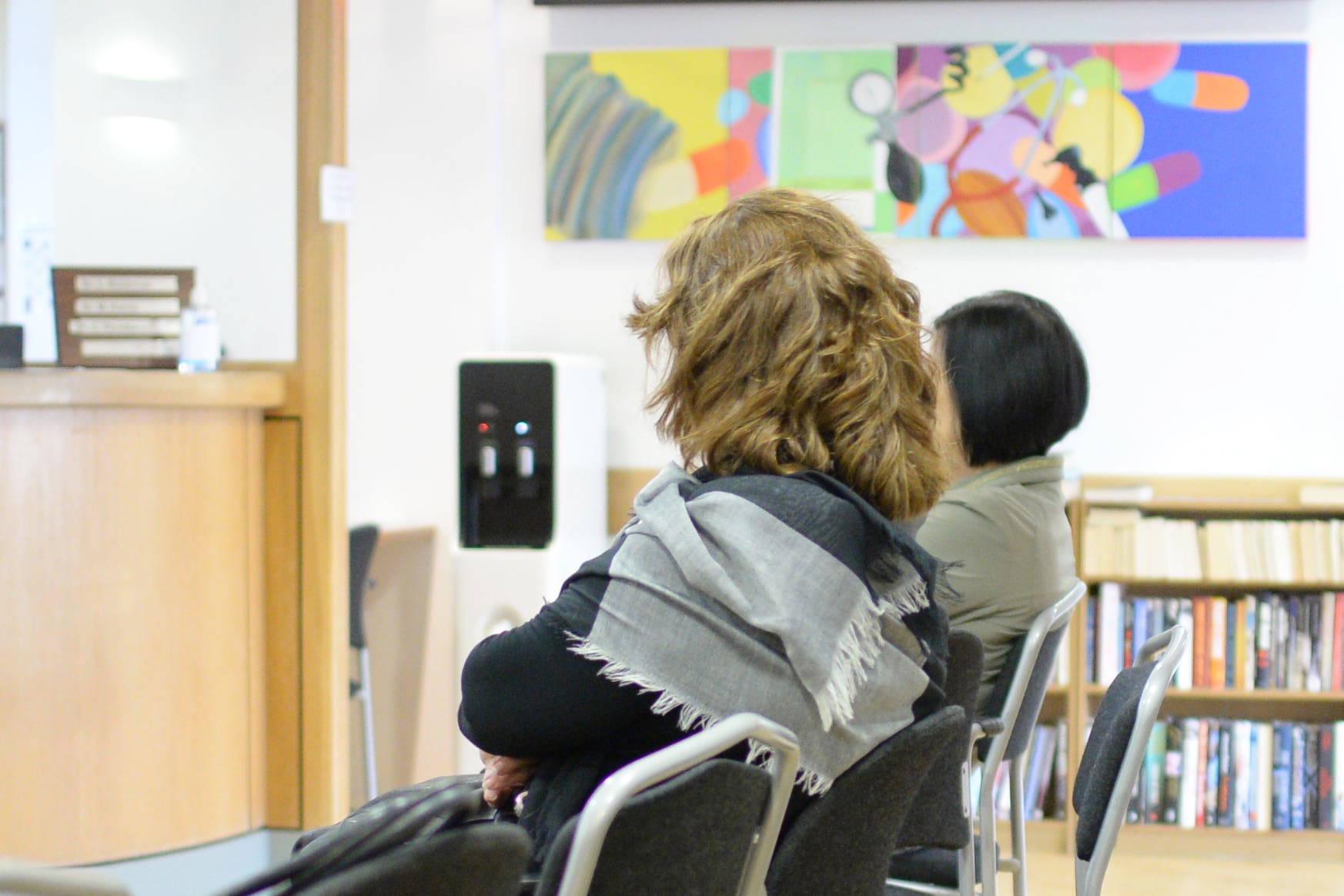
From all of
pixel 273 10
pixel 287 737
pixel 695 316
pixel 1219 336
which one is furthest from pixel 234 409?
pixel 1219 336

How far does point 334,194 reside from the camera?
3275 mm

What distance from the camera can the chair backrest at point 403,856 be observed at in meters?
0.80

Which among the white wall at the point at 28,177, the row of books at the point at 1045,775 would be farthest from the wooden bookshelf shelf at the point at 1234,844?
the white wall at the point at 28,177

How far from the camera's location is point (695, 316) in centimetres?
139

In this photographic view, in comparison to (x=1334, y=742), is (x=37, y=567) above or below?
above

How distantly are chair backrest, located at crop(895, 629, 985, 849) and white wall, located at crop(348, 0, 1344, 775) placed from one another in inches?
102

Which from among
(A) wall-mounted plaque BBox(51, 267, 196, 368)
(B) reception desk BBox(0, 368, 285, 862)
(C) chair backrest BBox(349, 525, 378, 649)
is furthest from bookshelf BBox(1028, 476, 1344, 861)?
(A) wall-mounted plaque BBox(51, 267, 196, 368)

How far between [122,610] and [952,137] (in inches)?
111

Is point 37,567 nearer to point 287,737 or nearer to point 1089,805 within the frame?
point 287,737

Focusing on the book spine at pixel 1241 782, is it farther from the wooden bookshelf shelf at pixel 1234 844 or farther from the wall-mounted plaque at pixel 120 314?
the wall-mounted plaque at pixel 120 314

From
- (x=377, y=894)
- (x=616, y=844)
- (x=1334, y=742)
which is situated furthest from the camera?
(x=1334, y=742)

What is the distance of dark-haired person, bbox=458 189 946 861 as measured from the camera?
1.25 meters

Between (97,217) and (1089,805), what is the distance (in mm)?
3068

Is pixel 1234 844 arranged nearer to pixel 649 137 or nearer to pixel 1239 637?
pixel 1239 637
